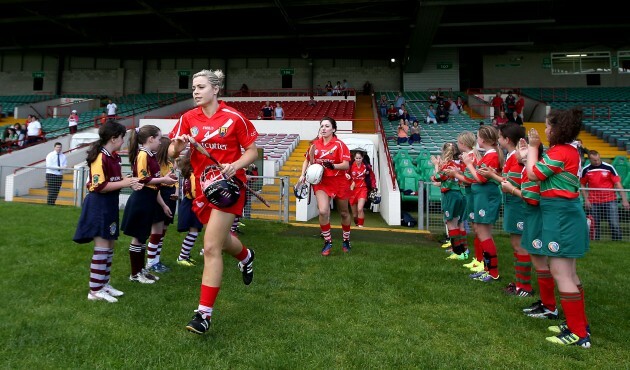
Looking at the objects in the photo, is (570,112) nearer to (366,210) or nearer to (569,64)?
(366,210)

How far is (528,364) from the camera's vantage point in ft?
8.66

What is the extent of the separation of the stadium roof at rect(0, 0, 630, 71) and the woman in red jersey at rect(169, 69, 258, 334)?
18691 millimetres

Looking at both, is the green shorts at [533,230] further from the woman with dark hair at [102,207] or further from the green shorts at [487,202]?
the woman with dark hair at [102,207]

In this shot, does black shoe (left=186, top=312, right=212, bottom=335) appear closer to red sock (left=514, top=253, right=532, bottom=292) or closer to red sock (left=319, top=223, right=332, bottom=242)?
red sock (left=319, top=223, right=332, bottom=242)

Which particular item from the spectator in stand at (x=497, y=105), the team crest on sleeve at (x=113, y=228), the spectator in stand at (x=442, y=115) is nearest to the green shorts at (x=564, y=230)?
the team crest on sleeve at (x=113, y=228)

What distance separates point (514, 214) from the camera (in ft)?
13.8

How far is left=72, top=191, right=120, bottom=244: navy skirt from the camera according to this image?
3746 mm

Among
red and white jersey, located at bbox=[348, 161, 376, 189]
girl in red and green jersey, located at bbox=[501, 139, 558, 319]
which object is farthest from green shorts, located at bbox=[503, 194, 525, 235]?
red and white jersey, located at bbox=[348, 161, 376, 189]

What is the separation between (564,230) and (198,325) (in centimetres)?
299

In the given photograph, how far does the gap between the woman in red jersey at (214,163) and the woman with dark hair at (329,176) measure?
2624mm

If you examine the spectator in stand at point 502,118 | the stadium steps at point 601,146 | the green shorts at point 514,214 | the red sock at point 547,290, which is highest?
the spectator in stand at point 502,118

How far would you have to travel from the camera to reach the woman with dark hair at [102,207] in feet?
12.3

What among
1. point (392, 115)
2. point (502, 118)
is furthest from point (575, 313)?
point (392, 115)

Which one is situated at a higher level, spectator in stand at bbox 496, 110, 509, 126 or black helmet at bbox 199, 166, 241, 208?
spectator in stand at bbox 496, 110, 509, 126
